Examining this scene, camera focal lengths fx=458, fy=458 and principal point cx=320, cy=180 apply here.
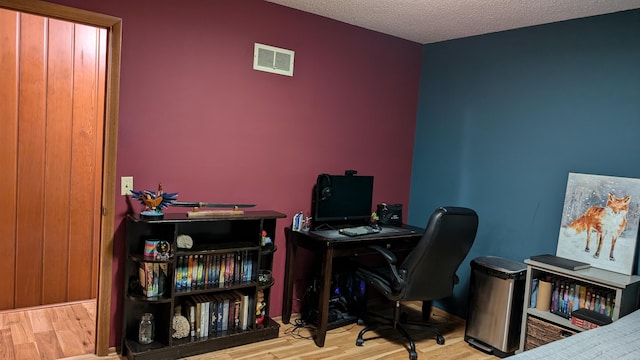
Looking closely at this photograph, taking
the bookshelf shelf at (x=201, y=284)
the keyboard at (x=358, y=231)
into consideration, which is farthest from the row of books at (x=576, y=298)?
the bookshelf shelf at (x=201, y=284)

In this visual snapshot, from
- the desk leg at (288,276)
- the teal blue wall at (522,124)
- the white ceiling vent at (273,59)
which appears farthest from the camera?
the desk leg at (288,276)

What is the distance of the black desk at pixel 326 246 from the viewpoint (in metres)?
3.29

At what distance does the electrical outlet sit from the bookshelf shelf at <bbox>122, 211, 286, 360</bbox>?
0.18 metres

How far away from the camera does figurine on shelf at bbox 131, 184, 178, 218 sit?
2809 mm

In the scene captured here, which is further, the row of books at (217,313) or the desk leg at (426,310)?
the desk leg at (426,310)

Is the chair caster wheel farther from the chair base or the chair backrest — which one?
the chair backrest

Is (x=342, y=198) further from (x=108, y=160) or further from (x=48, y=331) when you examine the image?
(x=48, y=331)

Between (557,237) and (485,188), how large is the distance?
71 centimetres

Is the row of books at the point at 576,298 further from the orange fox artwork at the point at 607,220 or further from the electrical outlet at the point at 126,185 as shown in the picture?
the electrical outlet at the point at 126,185

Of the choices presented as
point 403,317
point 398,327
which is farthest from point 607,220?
point 403,317

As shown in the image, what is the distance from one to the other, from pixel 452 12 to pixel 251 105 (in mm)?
1621

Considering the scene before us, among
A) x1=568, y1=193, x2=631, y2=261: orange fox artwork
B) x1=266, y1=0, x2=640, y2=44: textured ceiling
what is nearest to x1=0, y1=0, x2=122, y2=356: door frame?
x1=266, y1=0, x2=640, y2=44: textured ceiling

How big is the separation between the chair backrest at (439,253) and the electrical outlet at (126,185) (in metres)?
1.89

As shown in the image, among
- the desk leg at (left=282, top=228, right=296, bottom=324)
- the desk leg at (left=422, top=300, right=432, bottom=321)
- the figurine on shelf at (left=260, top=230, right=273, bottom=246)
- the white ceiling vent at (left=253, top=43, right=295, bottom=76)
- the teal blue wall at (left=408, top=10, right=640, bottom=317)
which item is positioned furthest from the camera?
the desk leg at (left=422, top=300, right=432, bottom=321)
